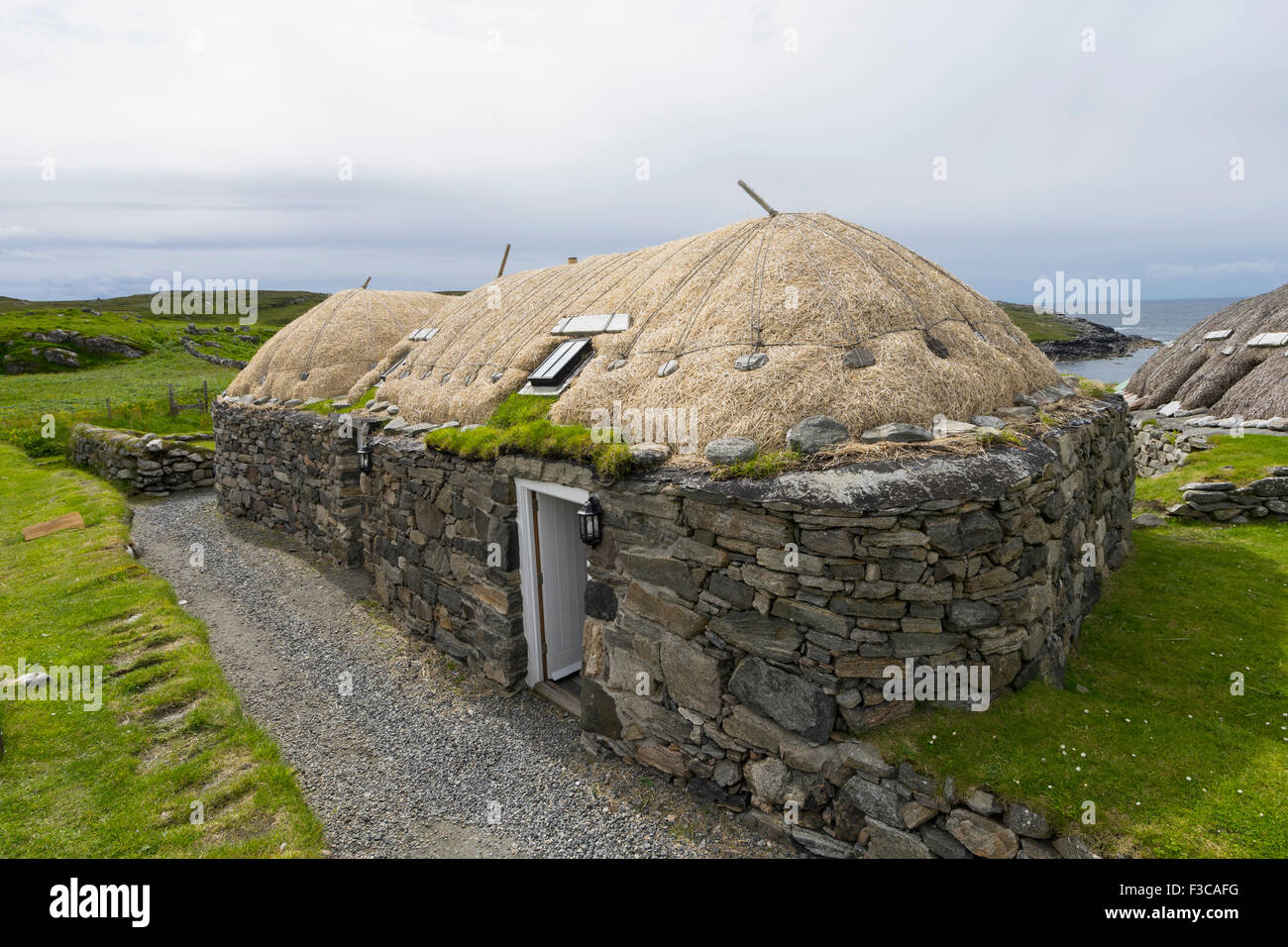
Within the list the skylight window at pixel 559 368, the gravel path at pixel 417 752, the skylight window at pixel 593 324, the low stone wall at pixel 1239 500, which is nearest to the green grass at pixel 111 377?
the gravel path at pixel 417 752

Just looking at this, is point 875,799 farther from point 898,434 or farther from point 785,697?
point 898,434

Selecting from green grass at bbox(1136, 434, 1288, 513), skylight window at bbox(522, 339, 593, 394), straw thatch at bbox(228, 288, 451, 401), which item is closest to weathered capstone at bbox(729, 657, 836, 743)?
skylight window at bbox(522, 339, 593, 394)

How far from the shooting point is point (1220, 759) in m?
5.41

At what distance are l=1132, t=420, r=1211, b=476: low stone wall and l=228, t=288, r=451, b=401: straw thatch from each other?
62.0ft

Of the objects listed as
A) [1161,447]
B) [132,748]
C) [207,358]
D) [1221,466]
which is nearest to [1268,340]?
[1161,447]

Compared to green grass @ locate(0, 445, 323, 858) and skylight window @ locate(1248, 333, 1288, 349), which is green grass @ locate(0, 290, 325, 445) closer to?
green grass @ locate(0, 445, 323, 858)

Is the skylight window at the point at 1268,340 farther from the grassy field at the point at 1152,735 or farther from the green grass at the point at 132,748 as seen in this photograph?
the green grass at the point at 132,748

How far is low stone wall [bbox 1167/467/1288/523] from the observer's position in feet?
38.7

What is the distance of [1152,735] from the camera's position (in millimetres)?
5680

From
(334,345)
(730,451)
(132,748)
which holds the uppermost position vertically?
(334,345)

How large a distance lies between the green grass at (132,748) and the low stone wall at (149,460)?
382 inches

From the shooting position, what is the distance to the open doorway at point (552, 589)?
870 centimetres

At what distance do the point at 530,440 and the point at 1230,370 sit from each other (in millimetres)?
19911
